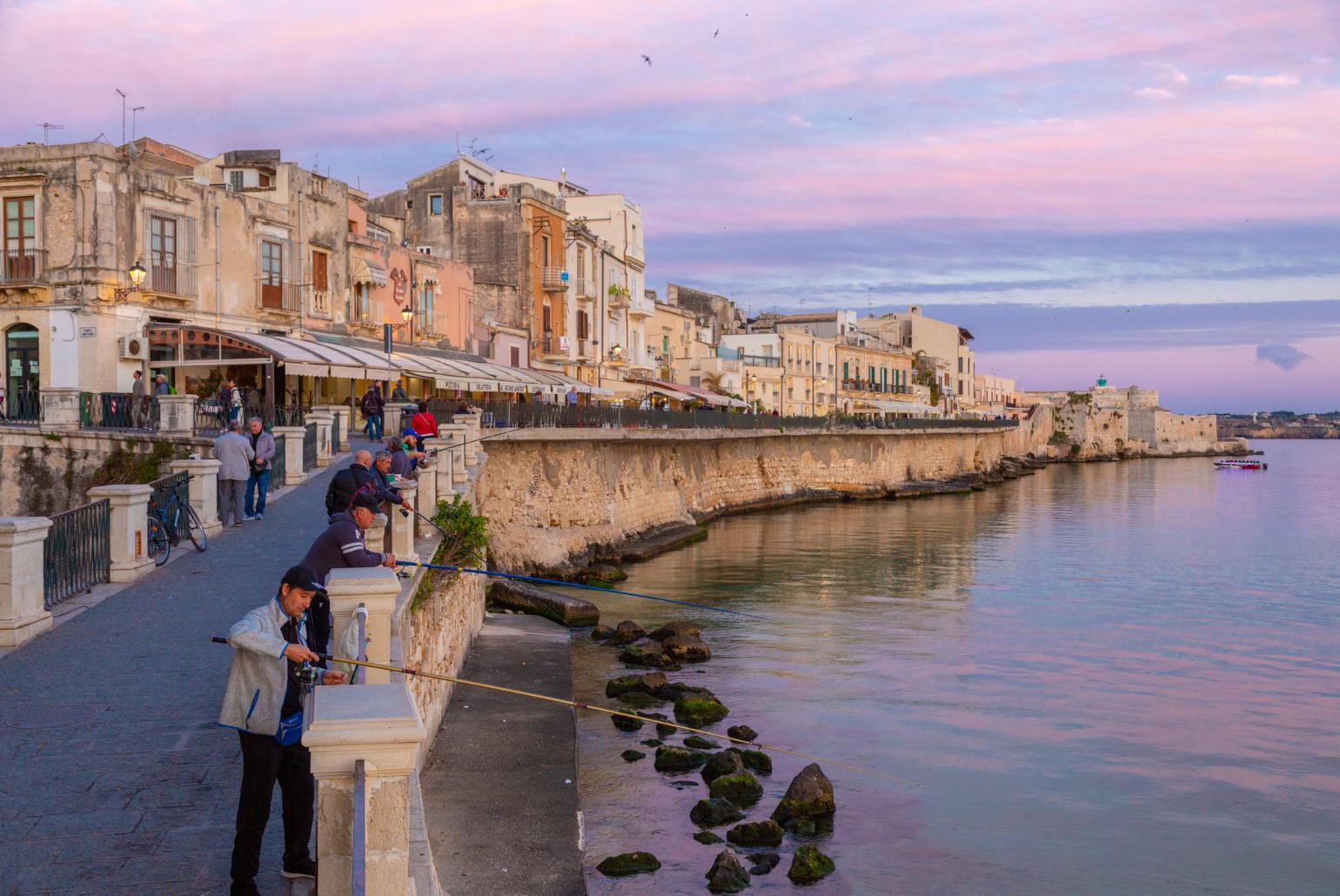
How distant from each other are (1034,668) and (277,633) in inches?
713

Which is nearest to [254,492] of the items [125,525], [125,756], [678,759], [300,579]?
[125,525]

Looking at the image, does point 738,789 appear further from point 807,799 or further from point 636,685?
point 636,685

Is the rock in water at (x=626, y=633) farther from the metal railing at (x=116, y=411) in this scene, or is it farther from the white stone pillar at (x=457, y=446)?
the metal railing at (x=116, y=411)

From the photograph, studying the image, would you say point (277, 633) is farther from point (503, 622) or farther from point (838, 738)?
point (503, 622)

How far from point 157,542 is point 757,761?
8063 millimetres

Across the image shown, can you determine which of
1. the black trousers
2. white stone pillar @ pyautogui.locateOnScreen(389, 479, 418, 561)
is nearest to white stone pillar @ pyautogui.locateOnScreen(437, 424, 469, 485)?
white stone pillar @ pyautogui.locateOnScreen(389, 479, 418, 561)

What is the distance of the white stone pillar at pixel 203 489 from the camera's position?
15836 millimetres

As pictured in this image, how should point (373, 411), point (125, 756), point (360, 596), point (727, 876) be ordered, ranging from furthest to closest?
point (373, 411)
point (727, 876)
point (125, 756)
point (360, 596)

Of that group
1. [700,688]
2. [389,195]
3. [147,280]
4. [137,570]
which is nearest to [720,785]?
[700,688]

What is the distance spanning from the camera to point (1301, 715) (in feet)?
59.9

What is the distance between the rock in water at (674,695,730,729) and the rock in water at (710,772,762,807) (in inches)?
94.3

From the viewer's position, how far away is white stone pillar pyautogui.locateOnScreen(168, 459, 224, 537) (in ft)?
52.0

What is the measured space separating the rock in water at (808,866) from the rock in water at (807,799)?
3.88 feet

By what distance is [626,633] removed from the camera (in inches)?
848
